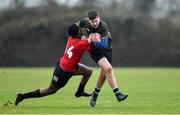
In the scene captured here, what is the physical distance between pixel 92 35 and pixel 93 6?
56660mm

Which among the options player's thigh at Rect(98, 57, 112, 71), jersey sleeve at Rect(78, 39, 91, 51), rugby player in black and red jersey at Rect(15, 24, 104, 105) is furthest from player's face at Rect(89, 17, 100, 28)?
player's thigh at Rect(98, 57, 112, 71)

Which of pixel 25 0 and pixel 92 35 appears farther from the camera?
pixel 25 0

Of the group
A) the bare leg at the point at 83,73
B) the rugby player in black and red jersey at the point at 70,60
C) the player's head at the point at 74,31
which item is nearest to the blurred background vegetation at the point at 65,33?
the bare leg at the point at 83,73

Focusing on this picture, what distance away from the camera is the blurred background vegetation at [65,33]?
57.2 meters

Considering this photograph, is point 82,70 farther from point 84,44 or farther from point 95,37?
point 95,37

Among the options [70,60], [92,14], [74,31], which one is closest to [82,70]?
[70,60]

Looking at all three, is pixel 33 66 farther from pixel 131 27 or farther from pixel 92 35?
pixel 92 35

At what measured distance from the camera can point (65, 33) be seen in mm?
58219

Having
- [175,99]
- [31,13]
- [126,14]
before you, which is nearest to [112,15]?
[126,14]

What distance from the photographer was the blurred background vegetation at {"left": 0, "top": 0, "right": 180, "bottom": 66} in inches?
2254

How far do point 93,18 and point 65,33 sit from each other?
1688 inches

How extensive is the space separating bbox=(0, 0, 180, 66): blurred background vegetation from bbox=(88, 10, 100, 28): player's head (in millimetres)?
34659

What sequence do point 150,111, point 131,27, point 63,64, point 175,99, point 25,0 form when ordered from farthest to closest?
point 25,0
point 131,27
point 175,99
point 63,64
point 150,111

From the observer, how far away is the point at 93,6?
71688 millimetres
